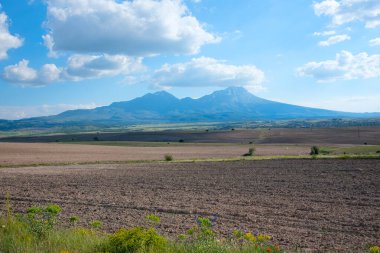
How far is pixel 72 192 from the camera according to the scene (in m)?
21.7

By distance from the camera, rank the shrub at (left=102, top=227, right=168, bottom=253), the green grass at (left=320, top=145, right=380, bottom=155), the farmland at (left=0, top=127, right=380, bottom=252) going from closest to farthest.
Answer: the shrub at (left=102, top=227, right=168, bottom=253) → the farmland at (left=0, top=127, right=380, bottom=252) → the green grass at (left=320, top=145, right=380, bottom=155)

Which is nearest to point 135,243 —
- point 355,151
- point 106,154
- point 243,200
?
point 243,200

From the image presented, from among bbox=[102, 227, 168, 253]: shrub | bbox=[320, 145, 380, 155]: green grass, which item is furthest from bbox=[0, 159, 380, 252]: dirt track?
bbox=[320, 145, 380, 155]: green grass

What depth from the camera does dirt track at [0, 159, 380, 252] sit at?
12469mm

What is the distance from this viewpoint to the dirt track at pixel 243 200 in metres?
12.5

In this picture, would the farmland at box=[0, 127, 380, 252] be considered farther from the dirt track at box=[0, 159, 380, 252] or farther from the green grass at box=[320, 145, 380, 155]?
the green grass at box=[320, 145, 380, 155]

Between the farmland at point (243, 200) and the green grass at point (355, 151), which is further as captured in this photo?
the green grass at point (355, 151)

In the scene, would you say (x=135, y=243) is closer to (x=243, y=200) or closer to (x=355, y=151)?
(x=243, y=200)

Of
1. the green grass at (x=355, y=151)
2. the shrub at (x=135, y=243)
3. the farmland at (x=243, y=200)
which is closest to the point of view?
the shrub at (x=135, y=243)

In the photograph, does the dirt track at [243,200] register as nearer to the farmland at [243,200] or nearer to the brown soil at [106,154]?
the farmland at [243,200]

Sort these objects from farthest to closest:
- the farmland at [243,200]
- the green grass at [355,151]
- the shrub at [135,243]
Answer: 1. the green grass at [355,151]
2. the farmland at [243,200]
3. the shrub at [135,243]

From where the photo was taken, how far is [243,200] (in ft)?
61.0

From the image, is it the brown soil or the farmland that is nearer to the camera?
the farmland

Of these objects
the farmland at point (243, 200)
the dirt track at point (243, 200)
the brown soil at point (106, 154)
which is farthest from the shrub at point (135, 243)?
the brown soil at point (106, 154)
